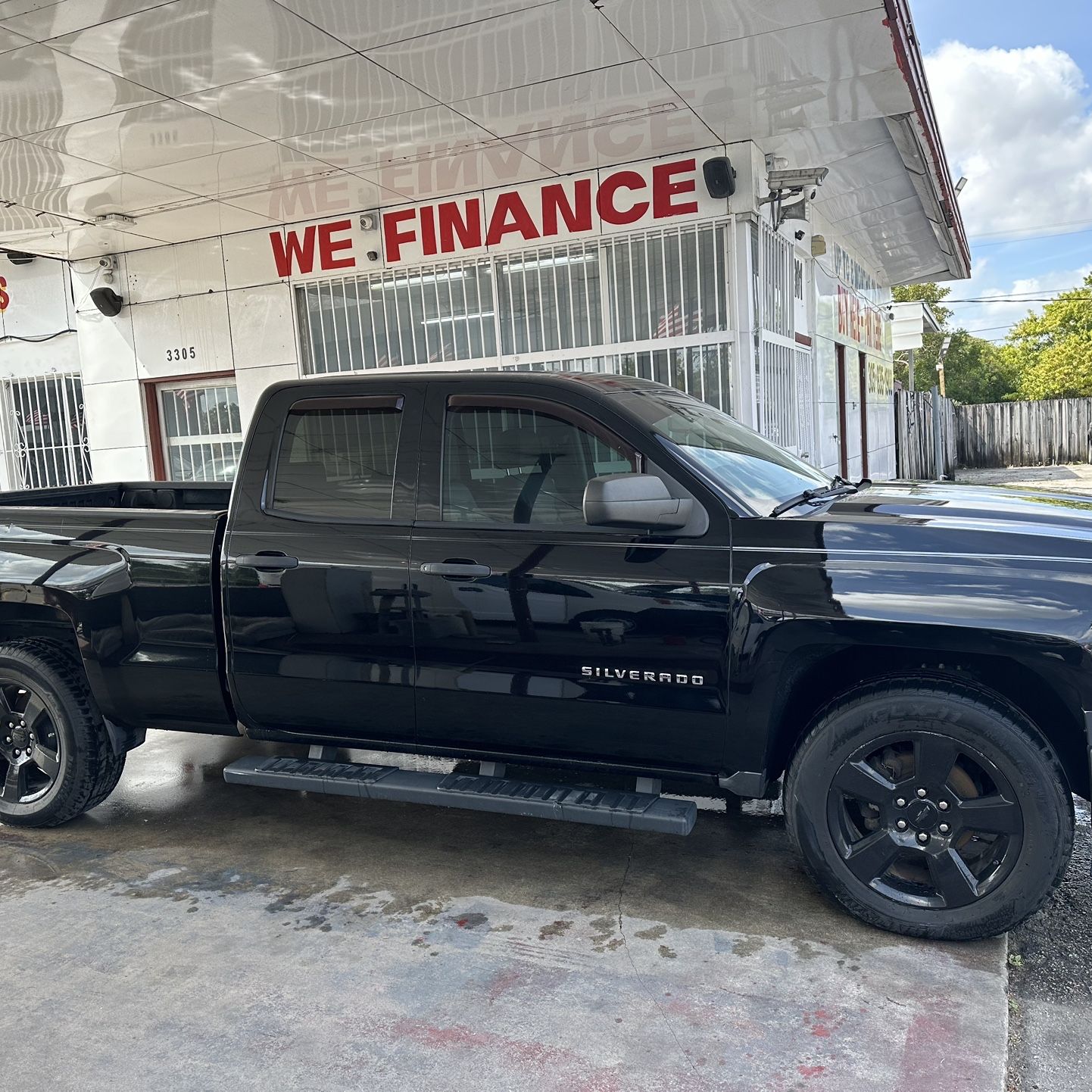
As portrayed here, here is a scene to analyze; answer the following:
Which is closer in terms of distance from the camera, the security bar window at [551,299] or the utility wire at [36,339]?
the security bar window at [551,299]

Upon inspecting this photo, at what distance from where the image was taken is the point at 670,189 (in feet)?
27.4

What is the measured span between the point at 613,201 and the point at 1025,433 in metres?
22.9

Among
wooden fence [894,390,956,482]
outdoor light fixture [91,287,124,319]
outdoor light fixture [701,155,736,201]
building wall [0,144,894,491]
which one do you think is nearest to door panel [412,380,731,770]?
building wall [0,144,894,491]

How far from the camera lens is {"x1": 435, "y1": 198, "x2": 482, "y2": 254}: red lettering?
915cm

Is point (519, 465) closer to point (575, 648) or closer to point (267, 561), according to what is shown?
point (575, 648)

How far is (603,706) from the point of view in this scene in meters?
3.41

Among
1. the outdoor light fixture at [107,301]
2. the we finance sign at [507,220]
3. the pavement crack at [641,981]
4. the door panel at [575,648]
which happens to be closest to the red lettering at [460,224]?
the we finance sign at [507,220]

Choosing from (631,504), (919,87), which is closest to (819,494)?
(631,504)

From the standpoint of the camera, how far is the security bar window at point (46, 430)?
489 inches

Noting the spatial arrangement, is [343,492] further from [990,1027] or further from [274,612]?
[990,1027]

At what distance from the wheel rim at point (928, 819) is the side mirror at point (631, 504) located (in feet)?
3.24

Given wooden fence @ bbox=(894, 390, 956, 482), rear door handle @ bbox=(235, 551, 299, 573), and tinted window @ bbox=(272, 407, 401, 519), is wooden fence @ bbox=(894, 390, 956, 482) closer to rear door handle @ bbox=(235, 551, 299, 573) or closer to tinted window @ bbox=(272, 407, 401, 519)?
tinted window @ bbox=(272, 407, 401, 519)

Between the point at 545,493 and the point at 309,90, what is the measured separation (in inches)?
174

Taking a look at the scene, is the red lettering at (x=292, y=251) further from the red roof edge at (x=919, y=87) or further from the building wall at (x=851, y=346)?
the red roof edge at (x=919, y=87)
